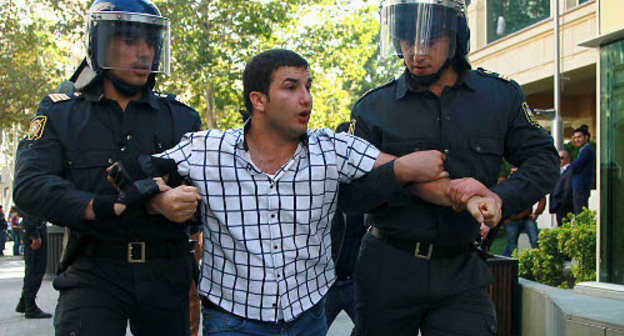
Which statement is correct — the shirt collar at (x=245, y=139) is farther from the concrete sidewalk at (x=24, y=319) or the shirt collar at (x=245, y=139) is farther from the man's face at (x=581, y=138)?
the man's face at (x=581, y=138)

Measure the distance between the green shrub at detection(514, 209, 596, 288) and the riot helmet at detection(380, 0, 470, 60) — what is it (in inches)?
178

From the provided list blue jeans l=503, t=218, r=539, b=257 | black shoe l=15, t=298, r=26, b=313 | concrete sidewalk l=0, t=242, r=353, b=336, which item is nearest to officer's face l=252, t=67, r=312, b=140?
concrete sidewalk l=0, t=242, r=353, b=336

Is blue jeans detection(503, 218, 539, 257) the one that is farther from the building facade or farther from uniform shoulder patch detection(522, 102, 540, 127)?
uniform shoulder patch detection(522, 102, 540, 127)

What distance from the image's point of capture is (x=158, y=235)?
11.4 feet

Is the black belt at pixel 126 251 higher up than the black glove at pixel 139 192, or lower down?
lower down

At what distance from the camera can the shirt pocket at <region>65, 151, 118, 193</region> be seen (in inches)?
139

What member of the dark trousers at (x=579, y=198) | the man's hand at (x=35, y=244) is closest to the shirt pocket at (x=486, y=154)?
the man's hand at (x=35, y=244)

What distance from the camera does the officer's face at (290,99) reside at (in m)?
3.18

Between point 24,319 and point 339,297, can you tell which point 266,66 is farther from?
point 24,319

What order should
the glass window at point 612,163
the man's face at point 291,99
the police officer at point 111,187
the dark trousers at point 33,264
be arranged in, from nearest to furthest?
the man's face at point 291,99 < the police officer at point 111,187 < the glass window at point 612,163 < the dark trousers at point 33,264

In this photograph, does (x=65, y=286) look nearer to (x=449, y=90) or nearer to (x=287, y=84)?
(x=287, y=84)

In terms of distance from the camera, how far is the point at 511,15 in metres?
23.9

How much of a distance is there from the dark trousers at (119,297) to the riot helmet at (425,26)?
4.86 feet

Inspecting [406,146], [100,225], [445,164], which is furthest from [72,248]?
[445,164]
